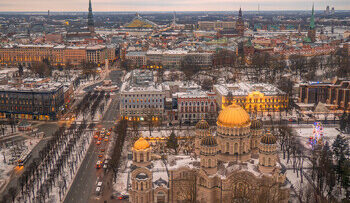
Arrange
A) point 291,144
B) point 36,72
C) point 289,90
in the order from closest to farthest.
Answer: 1. point 291,144
2. point 289,90
3. point 36,72

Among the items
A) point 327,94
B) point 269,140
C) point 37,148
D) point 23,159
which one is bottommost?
point 37,148

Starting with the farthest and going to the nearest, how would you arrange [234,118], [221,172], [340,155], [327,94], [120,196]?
[327,94], [340,155], [120,196], [234,118], [221,172]

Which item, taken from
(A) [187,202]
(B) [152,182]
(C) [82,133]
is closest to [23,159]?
(C) [82,133]

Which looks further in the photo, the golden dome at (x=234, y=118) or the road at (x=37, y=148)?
the road at (x=37, y=148)

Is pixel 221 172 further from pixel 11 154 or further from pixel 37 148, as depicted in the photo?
pixel 11 154

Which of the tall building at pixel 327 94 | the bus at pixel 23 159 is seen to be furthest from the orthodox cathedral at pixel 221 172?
the tall building at pixel 327 94

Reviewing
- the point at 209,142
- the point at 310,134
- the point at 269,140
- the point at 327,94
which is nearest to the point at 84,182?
the point at 209,142

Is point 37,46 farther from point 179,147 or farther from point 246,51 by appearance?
point 179,147

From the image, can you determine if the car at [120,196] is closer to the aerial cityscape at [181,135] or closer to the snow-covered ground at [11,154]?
the aerial cityscape at [181,135]

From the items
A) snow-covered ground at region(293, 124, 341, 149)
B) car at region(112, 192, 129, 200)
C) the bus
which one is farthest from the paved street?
snow-covered ground at region(293, 124, 341, 149)
